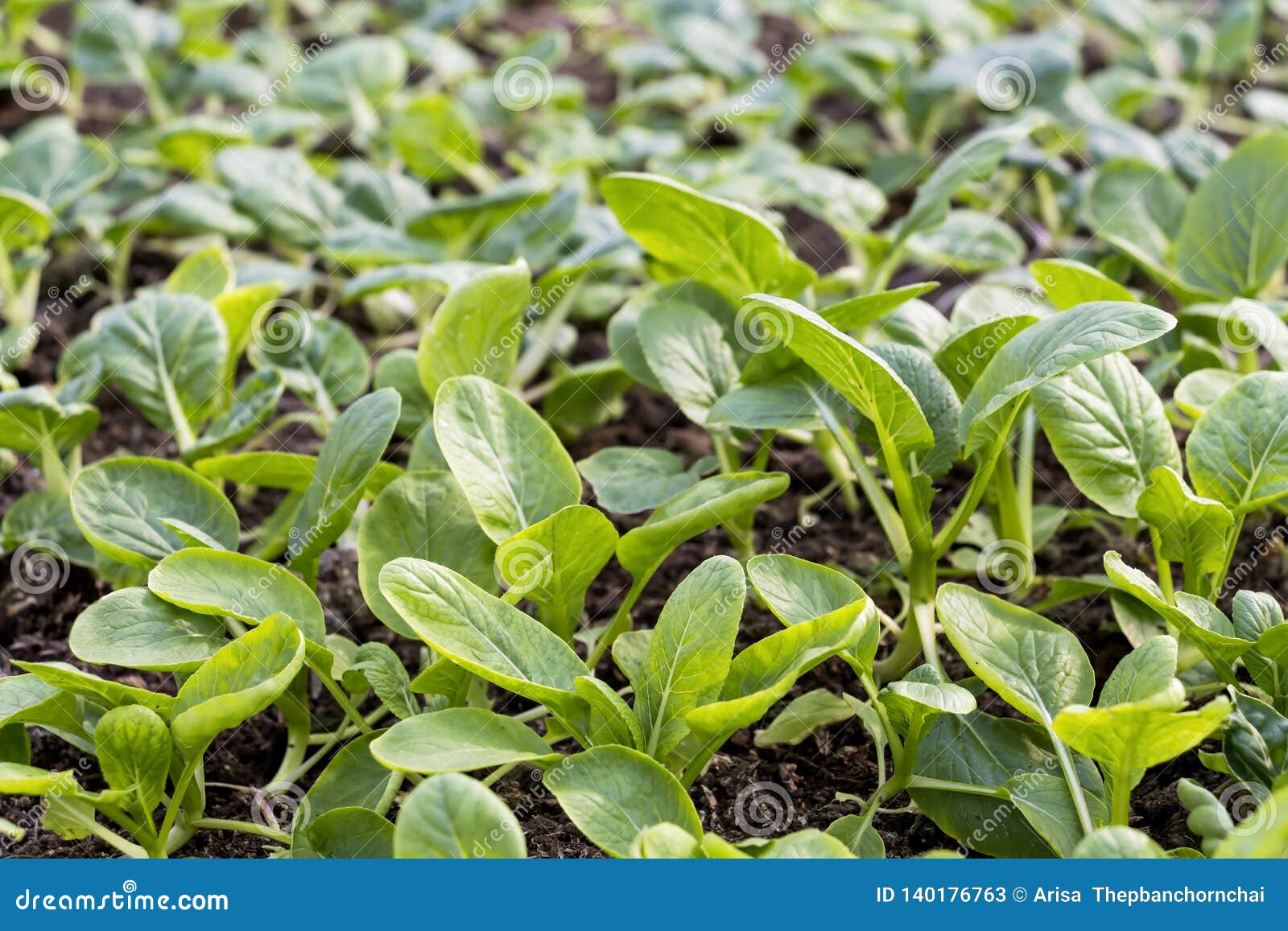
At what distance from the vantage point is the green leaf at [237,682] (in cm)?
110

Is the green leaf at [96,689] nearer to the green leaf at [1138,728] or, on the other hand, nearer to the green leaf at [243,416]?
the green leaf at [243,416]

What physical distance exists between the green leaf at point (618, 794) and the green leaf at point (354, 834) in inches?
7.7

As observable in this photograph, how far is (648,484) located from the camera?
1.48m

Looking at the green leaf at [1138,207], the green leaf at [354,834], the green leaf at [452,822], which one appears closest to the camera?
the green leaf at [452,822]

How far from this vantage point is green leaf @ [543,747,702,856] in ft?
3.56

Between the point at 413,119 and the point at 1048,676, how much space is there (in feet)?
5.46

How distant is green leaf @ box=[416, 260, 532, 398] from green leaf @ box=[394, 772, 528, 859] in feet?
2.05

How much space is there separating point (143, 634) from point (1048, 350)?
935 mm

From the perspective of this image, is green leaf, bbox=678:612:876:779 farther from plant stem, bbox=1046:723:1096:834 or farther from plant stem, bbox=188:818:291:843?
plant stem, bbox=188:818:291:843

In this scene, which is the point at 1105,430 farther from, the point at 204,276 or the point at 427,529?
the point at 204,276

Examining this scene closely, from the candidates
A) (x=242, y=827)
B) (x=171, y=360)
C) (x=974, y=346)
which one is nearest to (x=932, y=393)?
(x=974, y=346)

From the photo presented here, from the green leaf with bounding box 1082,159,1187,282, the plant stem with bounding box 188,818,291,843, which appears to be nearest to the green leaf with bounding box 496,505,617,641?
the plant stem with bounding box 188,818,291,843

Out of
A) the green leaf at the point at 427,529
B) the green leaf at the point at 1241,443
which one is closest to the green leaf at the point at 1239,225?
the green leaf at the point at 1241,443

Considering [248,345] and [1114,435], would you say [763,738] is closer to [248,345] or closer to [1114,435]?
[1114,435]
